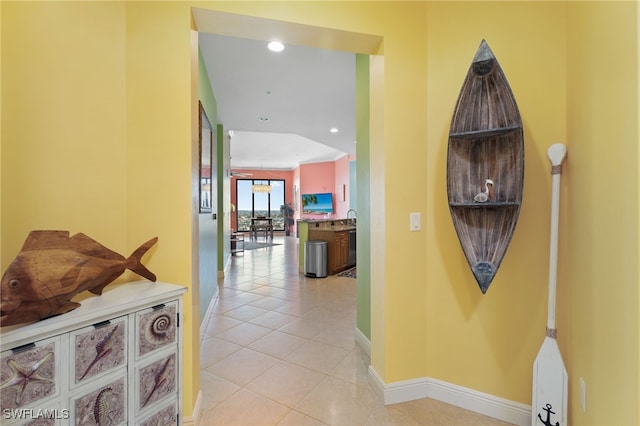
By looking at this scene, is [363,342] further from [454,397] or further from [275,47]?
[275,47]

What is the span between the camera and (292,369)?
2.25m

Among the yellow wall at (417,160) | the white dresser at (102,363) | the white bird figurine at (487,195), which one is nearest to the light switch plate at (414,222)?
the yellow wall at (417,160)

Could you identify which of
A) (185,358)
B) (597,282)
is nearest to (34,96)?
(185,358)

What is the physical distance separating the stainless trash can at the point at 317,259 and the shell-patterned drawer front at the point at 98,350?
13.9ft

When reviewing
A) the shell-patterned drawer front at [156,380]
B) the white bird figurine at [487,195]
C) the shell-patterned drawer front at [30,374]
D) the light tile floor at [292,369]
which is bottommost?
the light tile floor at [292,369]

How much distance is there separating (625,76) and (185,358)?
2.36 meters

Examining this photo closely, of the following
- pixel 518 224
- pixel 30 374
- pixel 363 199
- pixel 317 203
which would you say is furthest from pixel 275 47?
pixel 317 203

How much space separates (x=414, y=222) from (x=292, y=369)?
1.50 metres

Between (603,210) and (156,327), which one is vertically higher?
(603,210)

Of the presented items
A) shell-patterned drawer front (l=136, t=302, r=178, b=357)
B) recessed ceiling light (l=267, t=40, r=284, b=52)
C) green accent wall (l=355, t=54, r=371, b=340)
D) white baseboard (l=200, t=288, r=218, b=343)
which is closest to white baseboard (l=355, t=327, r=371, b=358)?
green accent wall (l=355, t=54, r=371, b=340)

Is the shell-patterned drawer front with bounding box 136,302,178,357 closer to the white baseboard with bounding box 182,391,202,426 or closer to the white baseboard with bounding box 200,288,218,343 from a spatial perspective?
the white baseboard with bounding box 182,391,202,426

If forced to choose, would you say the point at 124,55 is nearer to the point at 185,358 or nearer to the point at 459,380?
the point at 185,358

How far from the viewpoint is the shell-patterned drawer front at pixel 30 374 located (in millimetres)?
878

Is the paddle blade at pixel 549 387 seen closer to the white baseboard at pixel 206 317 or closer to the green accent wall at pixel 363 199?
the green accent wall at pixel 363 199
